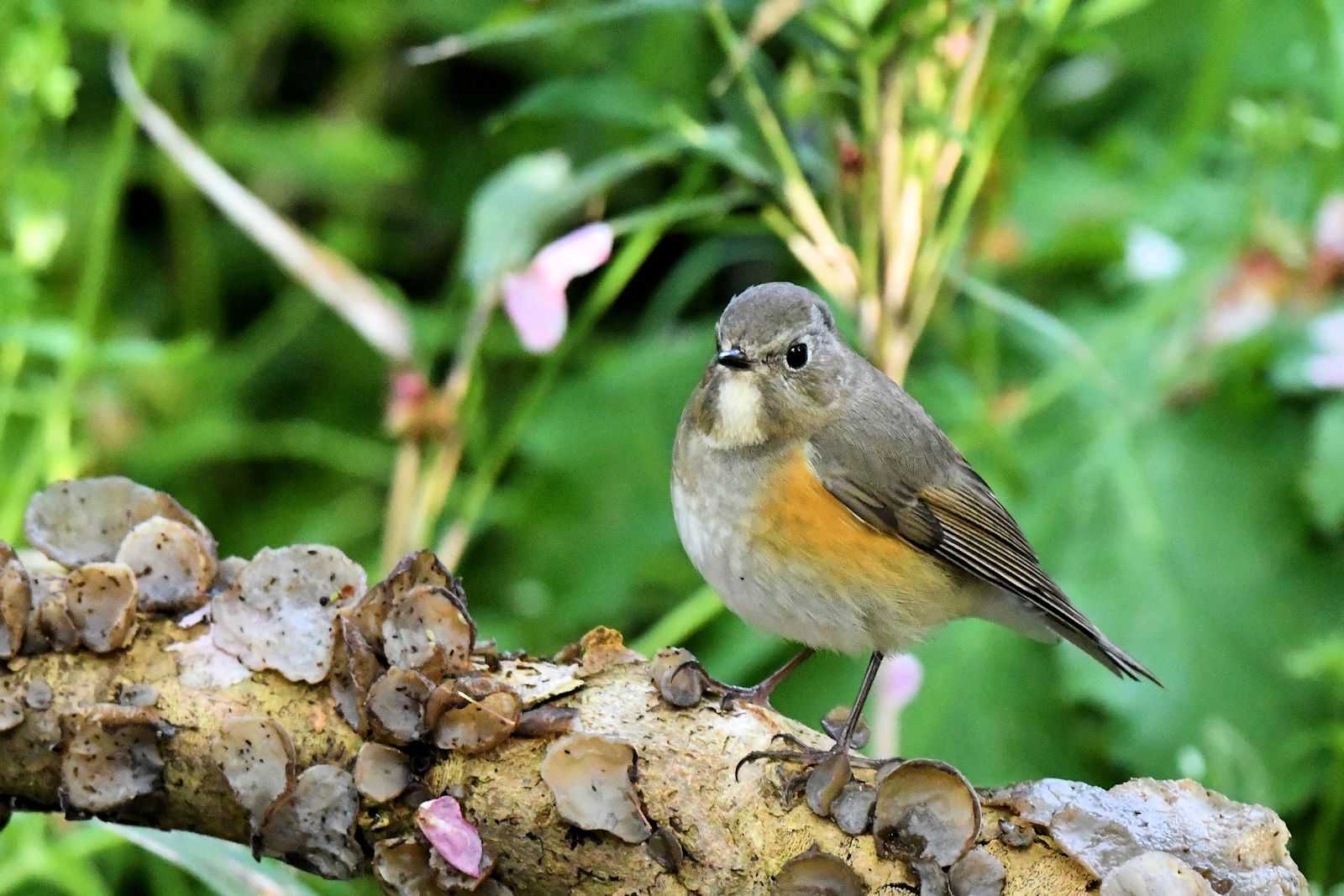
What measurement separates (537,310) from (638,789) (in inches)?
45.4

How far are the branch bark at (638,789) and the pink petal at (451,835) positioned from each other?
26mm

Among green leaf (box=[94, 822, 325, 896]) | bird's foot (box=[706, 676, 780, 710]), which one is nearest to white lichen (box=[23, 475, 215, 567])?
green leaf (box=[94, 822, 325, 896])

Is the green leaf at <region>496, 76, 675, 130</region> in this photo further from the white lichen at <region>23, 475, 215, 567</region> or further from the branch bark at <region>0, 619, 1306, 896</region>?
the branch bark at <region>0, 619, 1306, 896</region>

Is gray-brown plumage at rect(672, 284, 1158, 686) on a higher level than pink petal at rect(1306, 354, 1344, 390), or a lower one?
lower

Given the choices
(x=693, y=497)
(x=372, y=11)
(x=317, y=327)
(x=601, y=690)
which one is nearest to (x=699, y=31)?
(x=372, y=11)

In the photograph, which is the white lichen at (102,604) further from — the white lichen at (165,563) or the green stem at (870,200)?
the green stem at (870,200)

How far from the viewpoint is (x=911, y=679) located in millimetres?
2471

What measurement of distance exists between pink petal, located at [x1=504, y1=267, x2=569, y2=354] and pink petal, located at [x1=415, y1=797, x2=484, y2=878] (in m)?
1.11

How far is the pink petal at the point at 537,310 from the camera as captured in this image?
2.64m

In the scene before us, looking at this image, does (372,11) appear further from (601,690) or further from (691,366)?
(601,690)

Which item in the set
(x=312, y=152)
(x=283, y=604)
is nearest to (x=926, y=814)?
(x=283, y=604)

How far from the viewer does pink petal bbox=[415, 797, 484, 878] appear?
165 cm

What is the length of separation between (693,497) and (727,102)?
833 mm

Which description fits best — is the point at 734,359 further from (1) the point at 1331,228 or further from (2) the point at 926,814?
(1) the point at 1331,228
